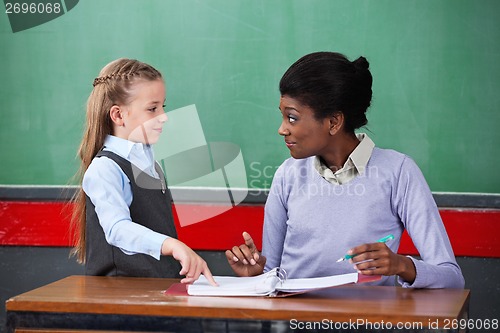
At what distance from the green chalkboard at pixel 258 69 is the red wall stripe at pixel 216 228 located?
10 cm

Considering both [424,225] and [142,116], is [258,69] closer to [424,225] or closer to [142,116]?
[142,116]

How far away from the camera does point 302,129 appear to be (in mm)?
2123

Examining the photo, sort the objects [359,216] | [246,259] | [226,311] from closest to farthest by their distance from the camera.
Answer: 1. [226,311]
2. [246,259]
3. [359,216]

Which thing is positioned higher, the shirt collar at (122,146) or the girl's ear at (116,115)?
the girl's ear at (116,115)

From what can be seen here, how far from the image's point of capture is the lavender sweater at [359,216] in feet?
6.63

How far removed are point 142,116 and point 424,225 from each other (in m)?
0.87

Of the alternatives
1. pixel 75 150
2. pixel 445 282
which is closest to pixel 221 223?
pixel 75 150

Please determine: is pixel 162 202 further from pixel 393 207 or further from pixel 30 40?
pixel 30 40

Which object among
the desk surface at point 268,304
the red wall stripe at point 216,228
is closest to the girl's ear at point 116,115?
the desk surface at point 268,304

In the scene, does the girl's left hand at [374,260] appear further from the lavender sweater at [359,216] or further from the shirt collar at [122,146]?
the shirt collar at [122,146]

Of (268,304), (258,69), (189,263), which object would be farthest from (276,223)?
(258,69)

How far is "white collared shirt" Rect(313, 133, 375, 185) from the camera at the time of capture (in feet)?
7.01

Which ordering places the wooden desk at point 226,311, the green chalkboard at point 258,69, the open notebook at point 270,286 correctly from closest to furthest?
the wooden desk at point 226,311
the open notebook at point 270,286
the green chalkboard at point 258,69

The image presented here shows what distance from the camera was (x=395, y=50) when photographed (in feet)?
9.04
